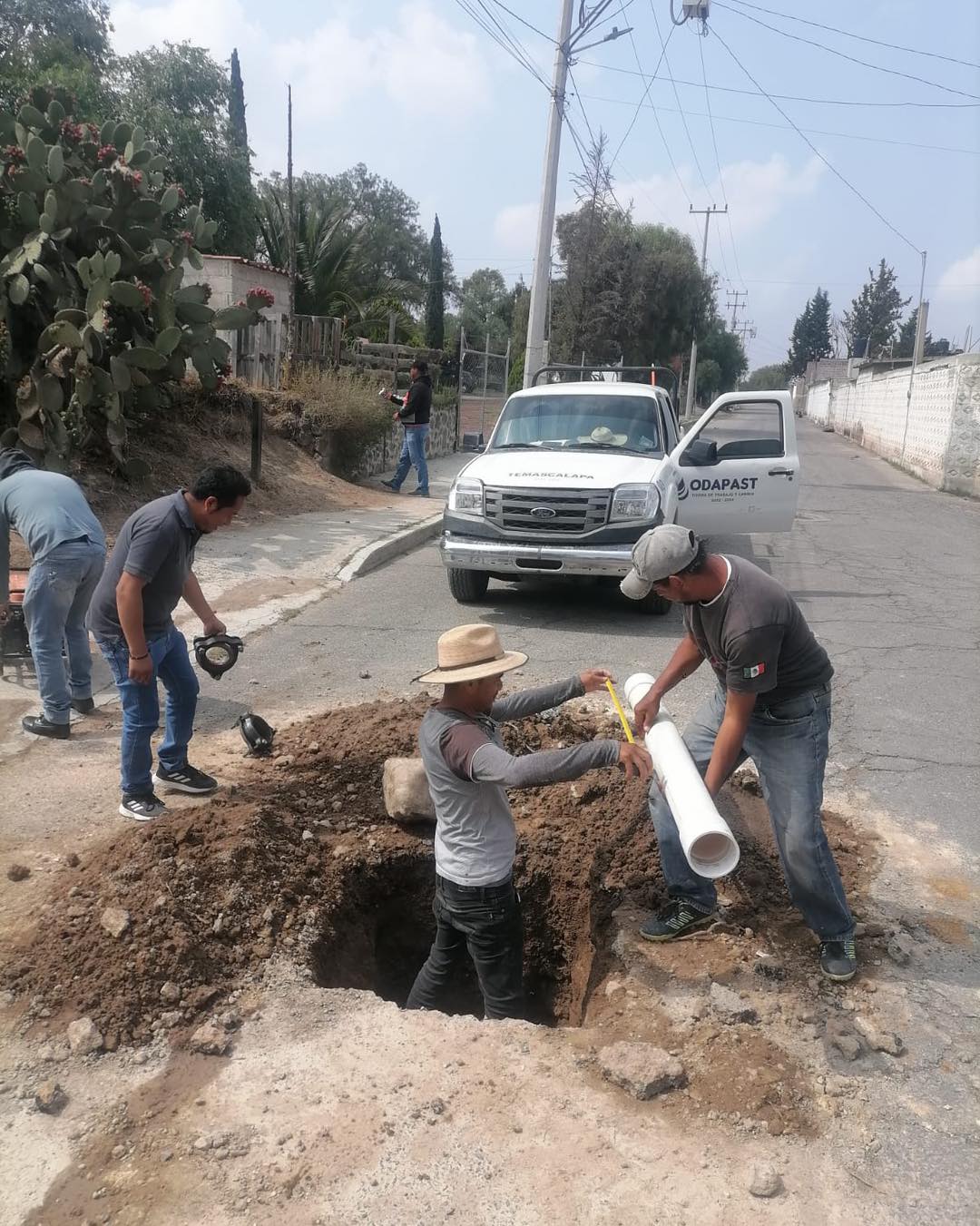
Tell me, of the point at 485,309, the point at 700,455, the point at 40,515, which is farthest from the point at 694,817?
A: the point at 485,309

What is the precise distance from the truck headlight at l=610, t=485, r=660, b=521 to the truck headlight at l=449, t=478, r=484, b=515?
116cm

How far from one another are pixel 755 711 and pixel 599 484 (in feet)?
16.0

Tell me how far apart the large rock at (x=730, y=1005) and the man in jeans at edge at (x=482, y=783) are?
2.46 feet

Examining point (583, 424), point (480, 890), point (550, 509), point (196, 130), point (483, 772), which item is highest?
point (196, 130)

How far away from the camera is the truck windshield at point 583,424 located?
9.48 m

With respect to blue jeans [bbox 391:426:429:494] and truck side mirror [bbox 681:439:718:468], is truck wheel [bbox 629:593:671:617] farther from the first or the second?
blue jeans [bbox 391:426:429:494]

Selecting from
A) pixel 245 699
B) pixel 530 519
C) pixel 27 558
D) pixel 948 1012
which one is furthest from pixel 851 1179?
pixel 27 558

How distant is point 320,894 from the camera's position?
439 cm

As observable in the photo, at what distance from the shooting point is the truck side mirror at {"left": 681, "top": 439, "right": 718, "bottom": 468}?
29.7ft

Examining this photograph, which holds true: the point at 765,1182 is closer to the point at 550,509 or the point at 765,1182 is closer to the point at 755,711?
Answer: the point at 755,711

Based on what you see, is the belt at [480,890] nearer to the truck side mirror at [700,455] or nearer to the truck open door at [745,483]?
the truck side mirror at [700,455]

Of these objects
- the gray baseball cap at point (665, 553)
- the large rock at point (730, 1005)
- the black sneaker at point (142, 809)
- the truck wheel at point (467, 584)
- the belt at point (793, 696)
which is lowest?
the large rock at point (730, 1005)

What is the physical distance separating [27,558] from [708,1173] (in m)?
8.29

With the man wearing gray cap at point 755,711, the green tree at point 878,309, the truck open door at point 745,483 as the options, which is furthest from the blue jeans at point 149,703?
the green tree at point 878,309
